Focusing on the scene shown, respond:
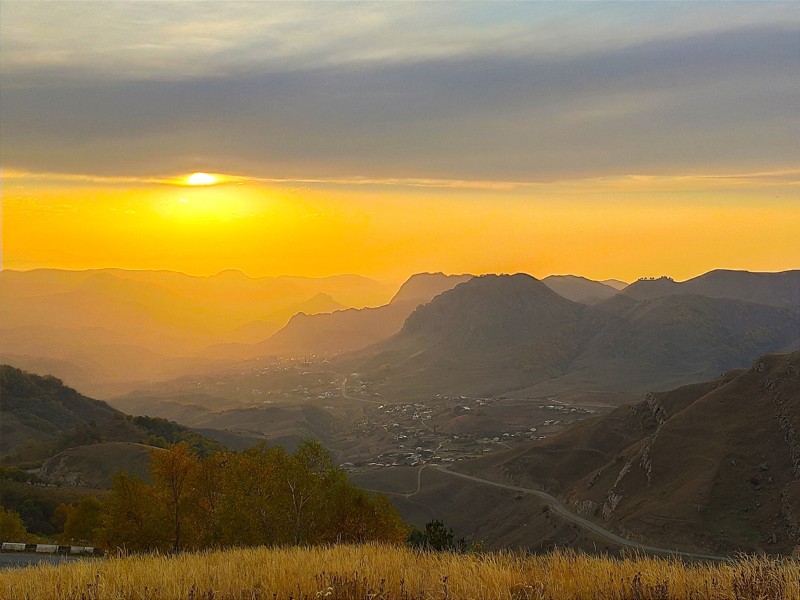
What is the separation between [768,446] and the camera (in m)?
94.1

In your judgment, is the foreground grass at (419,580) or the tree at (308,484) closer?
the foreground grass at (419,580)

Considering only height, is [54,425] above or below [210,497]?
below

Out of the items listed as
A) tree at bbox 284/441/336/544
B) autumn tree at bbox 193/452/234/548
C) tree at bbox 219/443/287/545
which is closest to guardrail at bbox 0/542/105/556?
tree at bbox 219/443/287/545

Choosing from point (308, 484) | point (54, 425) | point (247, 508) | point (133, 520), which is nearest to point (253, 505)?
point (247, 508)

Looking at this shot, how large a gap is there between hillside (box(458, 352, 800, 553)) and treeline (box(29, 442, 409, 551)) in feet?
187

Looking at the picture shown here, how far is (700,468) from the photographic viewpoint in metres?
93.8

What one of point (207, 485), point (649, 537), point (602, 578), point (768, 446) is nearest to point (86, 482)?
point (207, 485)

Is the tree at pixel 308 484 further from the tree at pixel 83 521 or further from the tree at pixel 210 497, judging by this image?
the tree at pixel 83 521

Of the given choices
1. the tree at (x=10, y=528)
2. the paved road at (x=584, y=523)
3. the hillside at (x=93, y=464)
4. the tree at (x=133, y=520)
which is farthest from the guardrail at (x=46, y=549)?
the hillside at (x=93, y=464)

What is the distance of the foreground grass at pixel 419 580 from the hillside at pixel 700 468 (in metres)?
74.8

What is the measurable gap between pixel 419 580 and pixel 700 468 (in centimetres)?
9675

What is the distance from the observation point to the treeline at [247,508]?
37.9m

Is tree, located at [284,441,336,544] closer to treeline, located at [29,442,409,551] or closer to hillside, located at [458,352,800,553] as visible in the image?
treeline, located at [29,442,409,551]

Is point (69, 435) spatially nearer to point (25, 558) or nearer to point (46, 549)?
point (46, 549)
